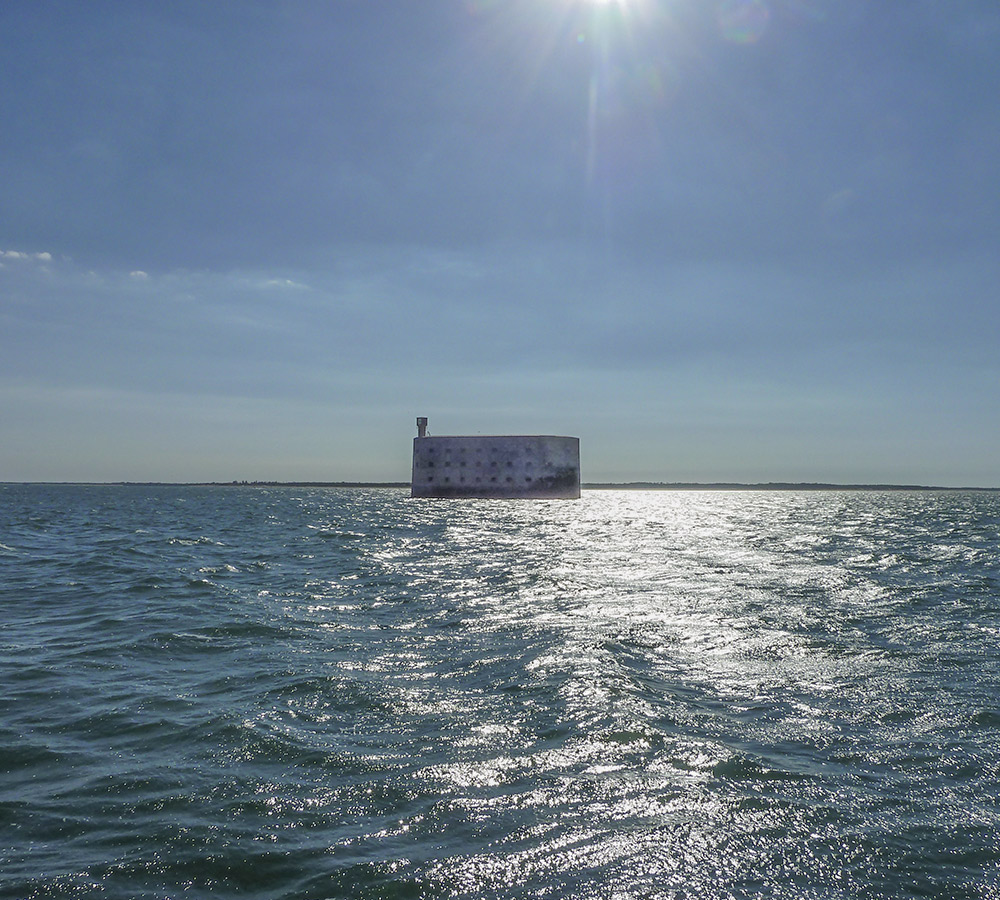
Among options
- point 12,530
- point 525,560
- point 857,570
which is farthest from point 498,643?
point 12,530

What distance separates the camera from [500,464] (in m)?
77.2

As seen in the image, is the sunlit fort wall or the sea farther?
the sunlit fort wall

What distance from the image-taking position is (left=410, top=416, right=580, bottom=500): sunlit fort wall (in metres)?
76.9

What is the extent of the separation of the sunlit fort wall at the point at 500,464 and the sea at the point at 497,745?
2444 inches

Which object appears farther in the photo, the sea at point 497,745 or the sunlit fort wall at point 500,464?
the sunlit fort wall at point 500,464

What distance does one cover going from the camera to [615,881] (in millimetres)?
4148

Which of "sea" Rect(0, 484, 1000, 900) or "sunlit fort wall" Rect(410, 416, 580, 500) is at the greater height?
"sunlit fort wall" Rect(410, 416, 580, 500)

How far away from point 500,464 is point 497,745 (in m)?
70.9

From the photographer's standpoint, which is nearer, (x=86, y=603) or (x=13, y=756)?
(x=13, y=756)

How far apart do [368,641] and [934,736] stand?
7.14 meters

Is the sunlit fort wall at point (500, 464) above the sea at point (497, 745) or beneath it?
above

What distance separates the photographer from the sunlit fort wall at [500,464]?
7688cm

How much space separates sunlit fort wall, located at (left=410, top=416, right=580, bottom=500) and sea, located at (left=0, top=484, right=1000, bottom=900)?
62.1 m

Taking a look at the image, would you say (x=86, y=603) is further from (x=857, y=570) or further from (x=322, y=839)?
(x=857, y=570)
